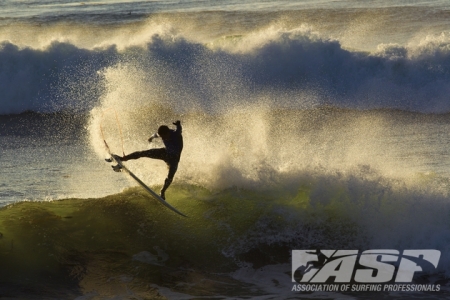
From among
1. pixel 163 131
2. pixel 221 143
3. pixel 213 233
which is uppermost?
pixel 163 131

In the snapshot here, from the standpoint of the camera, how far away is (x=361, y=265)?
33.9 feet

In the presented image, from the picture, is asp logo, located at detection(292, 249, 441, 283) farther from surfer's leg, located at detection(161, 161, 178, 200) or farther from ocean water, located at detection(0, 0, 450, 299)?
surfer's leg, located at detection(161, 161, 178, 200)

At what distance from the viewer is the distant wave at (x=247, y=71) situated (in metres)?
22.1

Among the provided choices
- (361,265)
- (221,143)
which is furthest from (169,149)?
(361,265)

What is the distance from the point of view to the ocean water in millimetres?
10648

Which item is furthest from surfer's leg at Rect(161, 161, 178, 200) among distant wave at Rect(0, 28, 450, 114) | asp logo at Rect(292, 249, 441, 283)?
distant wave at Rect(0, 28, 450, 114)

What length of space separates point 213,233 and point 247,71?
40.5ft

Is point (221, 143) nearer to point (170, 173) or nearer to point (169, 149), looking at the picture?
point (170, 173)

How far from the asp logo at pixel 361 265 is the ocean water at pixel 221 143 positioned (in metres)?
0.17

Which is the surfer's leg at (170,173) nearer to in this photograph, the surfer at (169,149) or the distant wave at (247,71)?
the surfer at (169,149)

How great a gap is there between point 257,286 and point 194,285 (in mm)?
962

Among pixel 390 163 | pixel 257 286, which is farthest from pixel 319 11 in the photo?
pixel 257 286

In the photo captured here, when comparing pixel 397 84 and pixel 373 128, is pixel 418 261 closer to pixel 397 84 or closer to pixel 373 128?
pixel 373 128

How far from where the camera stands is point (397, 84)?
2245 cm
